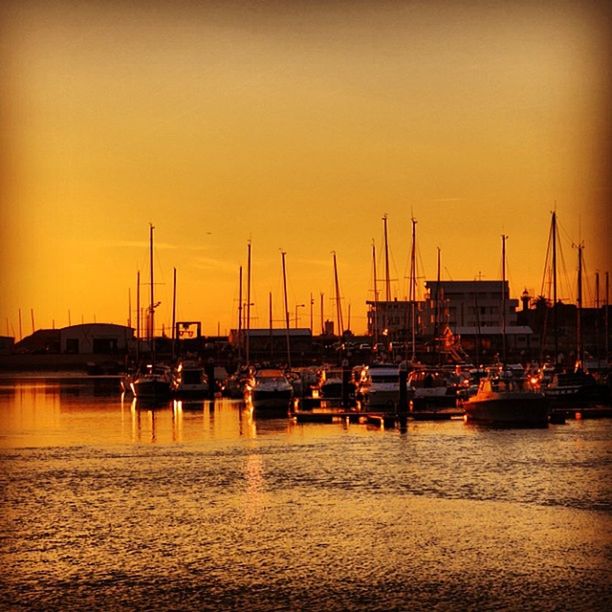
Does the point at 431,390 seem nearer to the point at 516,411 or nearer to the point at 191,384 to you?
the point at 516,411

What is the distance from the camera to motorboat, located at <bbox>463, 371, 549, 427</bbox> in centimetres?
4975

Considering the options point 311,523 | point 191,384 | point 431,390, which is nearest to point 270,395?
point 431,390

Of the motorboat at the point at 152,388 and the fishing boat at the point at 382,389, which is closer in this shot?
the fishing boat at the point at 382,389

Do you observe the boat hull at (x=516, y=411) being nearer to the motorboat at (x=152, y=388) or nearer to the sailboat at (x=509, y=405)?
the sailboat at (x=509, y=405)

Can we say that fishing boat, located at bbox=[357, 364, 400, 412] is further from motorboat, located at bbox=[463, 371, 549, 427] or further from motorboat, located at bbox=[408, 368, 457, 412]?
motorboat, located at bbox=[463, 371, 549, 427]

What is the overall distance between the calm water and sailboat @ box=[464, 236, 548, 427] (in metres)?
3.98

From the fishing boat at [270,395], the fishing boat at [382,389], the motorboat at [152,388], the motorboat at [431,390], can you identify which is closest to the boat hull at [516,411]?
the fishing boat at [382,389]

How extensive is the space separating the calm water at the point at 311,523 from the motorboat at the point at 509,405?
3.97m

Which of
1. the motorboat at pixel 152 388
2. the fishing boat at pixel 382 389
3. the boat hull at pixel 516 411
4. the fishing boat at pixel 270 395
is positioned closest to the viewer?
the boat hull at pixel 516 411

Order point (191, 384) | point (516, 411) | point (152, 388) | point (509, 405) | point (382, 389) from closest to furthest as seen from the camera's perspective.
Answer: point (516, 411) → point (509, 405) → point (382, 389) → point (152, 388) → point (191, 384)

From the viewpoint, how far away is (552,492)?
2931 cm

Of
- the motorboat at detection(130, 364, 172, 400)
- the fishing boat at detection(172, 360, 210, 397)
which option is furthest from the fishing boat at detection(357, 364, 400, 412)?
the motorboat at detection(130, 364, 172, 400)

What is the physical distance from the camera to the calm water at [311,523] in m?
18.8

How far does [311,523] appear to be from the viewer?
983 inches
